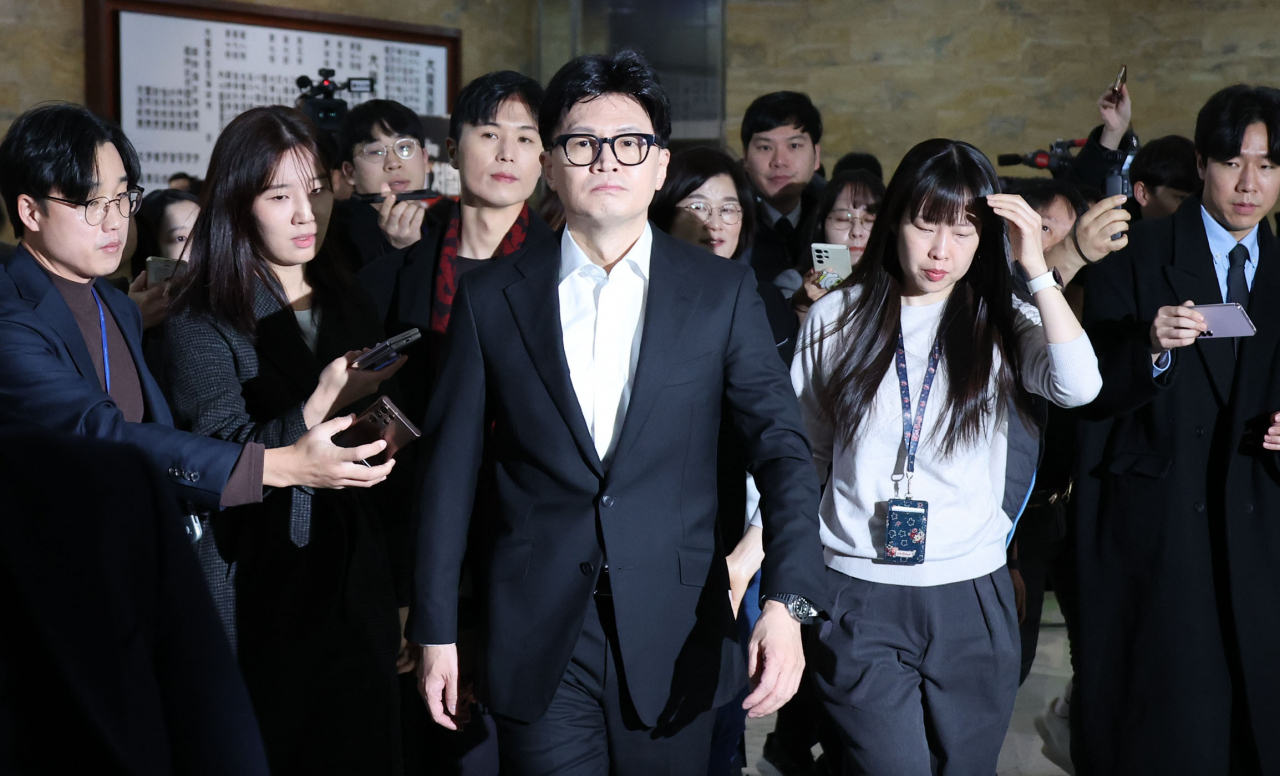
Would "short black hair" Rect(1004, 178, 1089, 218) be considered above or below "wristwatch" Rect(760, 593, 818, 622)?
above

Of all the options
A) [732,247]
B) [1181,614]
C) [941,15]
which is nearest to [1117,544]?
[1181,614]

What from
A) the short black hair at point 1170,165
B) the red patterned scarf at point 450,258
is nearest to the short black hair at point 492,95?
the red patterned scarf at point 450,258

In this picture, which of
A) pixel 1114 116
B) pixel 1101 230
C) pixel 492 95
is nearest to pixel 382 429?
pixel 492 95

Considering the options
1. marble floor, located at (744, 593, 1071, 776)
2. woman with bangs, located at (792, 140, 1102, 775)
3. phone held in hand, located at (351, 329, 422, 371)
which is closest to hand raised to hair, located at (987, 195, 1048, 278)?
woman with bangs, located at (792, 140, 1102, 775)

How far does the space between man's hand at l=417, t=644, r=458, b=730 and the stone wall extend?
5496mm

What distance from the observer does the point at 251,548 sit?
216 centimetres

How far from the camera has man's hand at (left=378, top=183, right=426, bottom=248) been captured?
3.10 metres

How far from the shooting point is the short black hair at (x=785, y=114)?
4.10 metres

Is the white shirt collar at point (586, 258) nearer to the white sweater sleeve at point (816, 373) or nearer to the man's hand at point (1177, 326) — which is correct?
the white sweater sleeve at point (816, 373)

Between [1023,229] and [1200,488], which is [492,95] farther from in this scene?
[1200,488]

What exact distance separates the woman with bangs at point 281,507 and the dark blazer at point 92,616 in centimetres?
114

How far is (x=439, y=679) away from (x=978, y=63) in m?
5.95

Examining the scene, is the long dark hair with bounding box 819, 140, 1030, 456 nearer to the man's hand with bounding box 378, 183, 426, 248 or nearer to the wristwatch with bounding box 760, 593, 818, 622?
the wristwatch with bounding box 760, 593, 818, 622

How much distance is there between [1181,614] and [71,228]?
2338 millimetres
